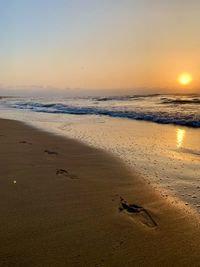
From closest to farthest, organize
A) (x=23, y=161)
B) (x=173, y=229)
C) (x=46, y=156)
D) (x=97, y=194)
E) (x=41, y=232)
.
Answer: (x=41, y=232) → (x=173, y=229) → (x=97, y=194) → (x=23, y=161) → (x=46, y=156)

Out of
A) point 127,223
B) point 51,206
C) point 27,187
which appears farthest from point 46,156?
point 127,223

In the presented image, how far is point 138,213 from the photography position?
3654 mm

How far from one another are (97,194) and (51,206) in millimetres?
739

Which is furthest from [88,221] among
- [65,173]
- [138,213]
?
[65,173]

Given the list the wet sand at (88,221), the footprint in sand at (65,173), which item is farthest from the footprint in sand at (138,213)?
the footprint in sand at (65,173)

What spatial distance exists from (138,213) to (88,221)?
635 mm

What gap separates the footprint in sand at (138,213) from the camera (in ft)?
11.2

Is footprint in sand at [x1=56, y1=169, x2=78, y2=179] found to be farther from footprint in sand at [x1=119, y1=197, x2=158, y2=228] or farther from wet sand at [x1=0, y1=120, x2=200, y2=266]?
footprint in sand at [x1=119, y1=197, x2=158, y2=228]

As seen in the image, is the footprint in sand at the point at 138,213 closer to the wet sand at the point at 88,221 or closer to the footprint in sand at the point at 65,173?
the wet sand at the point at 88,221

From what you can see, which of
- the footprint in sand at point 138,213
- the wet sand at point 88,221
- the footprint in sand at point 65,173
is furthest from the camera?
the footprint in sand at point 65,173

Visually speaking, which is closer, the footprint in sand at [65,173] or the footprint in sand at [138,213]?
the footprint in sand at [138,213]

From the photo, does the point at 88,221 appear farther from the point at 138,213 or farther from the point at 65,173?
the point at 65,173

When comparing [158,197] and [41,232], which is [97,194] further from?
[41,232]

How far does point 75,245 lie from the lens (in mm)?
2830
